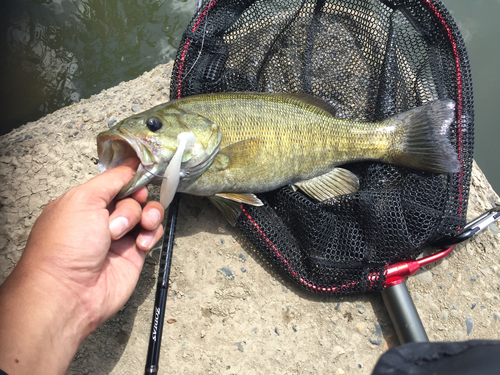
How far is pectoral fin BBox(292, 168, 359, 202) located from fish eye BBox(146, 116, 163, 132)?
1.22 meters

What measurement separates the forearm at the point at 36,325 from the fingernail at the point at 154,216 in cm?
61

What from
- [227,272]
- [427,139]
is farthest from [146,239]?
[427,139]

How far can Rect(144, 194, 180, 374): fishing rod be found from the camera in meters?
2.28

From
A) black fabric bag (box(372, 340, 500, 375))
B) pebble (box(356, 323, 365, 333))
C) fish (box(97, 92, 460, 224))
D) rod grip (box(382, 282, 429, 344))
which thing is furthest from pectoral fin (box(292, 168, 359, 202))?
black fabric bag (box(372, 340, 500, 375))

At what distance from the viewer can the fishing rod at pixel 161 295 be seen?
228cm

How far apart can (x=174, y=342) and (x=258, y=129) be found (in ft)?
5.85

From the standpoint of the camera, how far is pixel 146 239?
2133 mm

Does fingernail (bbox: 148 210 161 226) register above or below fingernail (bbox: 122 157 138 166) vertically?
below

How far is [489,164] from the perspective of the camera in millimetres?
4777

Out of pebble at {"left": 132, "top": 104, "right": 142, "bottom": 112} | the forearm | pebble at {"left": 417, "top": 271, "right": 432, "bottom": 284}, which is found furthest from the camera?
pebble at {"left": 132, "top": 104, "right": 142, "bottom": 112}

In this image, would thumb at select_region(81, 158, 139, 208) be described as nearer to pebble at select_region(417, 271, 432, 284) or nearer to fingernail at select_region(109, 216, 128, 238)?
fingernail at select_region(109, 216, 128, 238)

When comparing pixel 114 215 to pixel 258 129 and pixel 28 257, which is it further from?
pixel 258 129

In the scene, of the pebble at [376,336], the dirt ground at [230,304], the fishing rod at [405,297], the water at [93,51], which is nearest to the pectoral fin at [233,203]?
the dirt ground at [230,304]

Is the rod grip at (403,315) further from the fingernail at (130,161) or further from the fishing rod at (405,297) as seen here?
the fingernail at (130,161)
